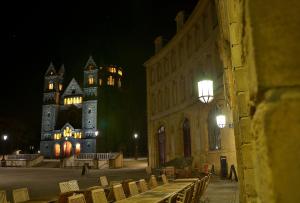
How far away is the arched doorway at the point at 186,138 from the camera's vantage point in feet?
87.6

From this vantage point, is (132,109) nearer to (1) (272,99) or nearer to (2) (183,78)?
(2) (183,78)

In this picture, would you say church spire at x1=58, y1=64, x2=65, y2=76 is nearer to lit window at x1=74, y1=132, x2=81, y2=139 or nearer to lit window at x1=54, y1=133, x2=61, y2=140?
lit window at x1=54, y1=133, x2=61, y2=140

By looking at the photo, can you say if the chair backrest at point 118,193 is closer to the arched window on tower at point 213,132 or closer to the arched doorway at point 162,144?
the arched window on tower at point 213,132

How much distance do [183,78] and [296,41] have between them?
27.1 metres

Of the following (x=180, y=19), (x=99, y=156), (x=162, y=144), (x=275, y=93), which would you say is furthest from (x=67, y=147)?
(x=275, y=93)

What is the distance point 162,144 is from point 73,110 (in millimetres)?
44394

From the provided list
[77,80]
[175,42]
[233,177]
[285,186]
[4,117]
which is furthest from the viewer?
[77,80]

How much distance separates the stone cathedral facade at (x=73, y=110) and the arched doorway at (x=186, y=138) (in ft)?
129

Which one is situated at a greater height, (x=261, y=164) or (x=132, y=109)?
(x=132, y=109)

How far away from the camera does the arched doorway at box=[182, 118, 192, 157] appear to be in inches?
1051

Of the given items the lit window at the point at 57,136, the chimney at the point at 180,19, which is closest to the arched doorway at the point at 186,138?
the chimney at the point at 180,19

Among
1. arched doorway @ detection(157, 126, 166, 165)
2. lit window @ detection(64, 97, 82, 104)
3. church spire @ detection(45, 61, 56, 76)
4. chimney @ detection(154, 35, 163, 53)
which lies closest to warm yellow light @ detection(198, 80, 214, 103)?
arched doorway @ detection(157, 126, 166, 165)

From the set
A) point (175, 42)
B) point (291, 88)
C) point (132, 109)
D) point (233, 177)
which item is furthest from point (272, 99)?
point (132, 109)

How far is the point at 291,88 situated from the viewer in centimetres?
124
